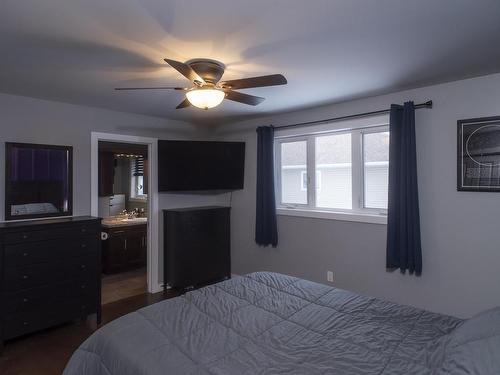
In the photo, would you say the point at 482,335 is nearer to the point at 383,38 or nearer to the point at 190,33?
the point at 383,38

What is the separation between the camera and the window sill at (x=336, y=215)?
3.11m

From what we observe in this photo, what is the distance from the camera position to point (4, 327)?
2.58 metres

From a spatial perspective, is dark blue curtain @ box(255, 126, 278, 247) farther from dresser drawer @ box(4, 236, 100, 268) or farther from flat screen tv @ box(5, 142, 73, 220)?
flat screen tv @ box(5, 142, 73, 220)

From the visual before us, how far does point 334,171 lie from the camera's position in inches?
139

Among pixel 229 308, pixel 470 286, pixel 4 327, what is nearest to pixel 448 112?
pixel 470 286

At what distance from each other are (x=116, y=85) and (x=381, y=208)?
9.30ft

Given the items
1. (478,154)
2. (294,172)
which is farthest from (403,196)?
(294,172)

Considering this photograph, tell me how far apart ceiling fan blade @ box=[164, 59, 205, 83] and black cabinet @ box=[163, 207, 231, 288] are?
2.21 meters

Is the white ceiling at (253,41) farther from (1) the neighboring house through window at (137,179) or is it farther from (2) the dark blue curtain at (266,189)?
(1) the neighboring house through window at (137,179)

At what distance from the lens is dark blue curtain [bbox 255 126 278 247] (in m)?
3.88

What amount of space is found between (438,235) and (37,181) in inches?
155

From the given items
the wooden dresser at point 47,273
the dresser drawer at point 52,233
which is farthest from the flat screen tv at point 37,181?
the dresser drawer at point 52,233

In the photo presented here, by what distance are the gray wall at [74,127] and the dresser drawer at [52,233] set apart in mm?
473

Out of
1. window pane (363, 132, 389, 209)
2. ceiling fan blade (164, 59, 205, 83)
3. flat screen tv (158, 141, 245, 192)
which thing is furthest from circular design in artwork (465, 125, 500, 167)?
flat screen tv (158, 141, 245, 192)
